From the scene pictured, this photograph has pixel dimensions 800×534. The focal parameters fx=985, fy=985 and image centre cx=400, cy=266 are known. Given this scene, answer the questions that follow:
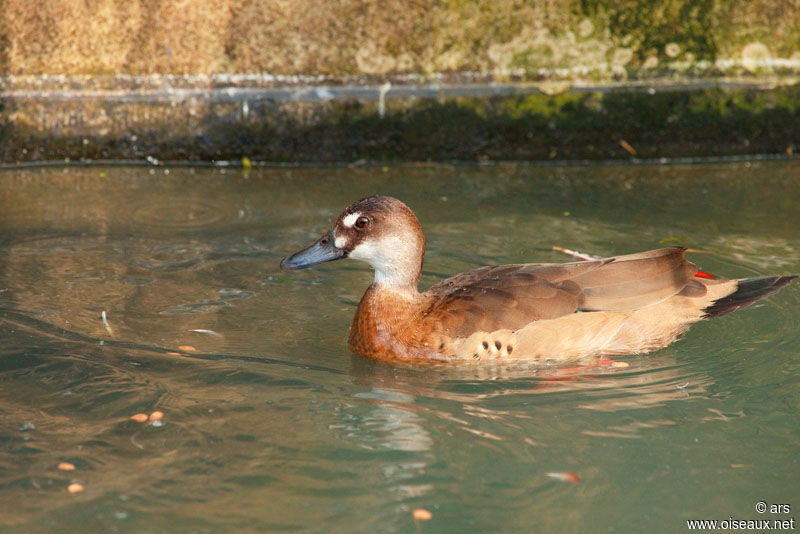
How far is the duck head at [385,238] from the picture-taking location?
199 inches

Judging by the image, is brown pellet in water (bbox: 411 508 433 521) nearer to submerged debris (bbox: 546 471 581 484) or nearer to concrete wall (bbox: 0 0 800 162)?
submerged debris (bbox: 546 471 581 484)

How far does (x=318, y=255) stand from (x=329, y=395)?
986 mm

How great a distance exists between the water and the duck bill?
1.11ft

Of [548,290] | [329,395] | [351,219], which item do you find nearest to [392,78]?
[351,219]

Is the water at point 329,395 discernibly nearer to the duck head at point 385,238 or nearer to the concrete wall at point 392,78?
the duck head at point 385,238

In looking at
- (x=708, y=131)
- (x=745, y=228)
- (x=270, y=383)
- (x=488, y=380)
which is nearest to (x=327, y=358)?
(x=270, y=383)

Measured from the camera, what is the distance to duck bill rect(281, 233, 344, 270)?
514cm

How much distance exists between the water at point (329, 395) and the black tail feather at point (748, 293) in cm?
17

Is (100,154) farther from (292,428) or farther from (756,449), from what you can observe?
(756,449)

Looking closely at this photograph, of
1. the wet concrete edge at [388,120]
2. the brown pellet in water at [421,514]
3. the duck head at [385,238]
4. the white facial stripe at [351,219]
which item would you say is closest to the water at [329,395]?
the brown pellet in water at [421,514]

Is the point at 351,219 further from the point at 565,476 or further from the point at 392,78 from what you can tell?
the point at 392,78

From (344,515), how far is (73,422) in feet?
4.44

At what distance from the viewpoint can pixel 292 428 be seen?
4.07 metres

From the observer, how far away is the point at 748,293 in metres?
5.10
